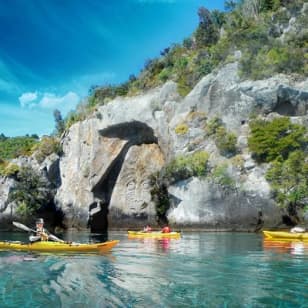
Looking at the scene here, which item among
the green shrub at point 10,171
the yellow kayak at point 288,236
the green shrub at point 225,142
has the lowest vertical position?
the yellow kayak at point 288,236

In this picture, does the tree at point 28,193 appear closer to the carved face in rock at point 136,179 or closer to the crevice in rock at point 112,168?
the crevice in rock at point 112,168

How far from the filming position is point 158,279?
16.3 metres

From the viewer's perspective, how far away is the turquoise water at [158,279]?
1314 centimetres

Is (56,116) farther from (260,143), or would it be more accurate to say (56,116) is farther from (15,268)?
(15,268)

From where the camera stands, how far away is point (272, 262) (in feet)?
67.4

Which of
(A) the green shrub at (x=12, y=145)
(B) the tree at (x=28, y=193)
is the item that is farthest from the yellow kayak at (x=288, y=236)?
(A) the green shrub at (x=12, y=145)

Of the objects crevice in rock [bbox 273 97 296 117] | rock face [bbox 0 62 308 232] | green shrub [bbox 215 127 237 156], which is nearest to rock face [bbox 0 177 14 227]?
rock face [bbox 0 62 308 232]

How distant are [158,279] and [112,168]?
37766 millimetres

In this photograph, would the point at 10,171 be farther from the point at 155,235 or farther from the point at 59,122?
the point at 155,235

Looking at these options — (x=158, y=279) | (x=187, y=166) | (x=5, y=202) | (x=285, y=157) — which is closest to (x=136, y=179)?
(x=187, y=166)

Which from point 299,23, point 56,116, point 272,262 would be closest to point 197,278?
point 272,262

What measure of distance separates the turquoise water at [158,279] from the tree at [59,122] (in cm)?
3982

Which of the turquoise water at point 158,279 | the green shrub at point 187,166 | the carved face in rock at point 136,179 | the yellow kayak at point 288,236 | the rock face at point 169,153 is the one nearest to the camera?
the turquoise water at point 158,279

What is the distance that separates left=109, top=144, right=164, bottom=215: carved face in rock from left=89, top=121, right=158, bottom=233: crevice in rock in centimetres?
69
